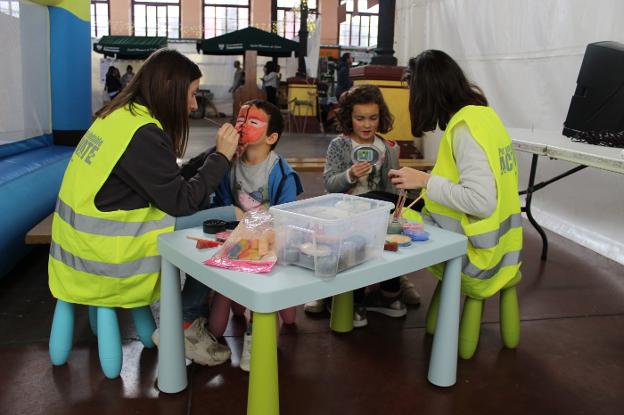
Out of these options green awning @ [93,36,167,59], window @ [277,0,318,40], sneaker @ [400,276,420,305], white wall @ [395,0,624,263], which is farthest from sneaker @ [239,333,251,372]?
window @ [277,0,318,40]

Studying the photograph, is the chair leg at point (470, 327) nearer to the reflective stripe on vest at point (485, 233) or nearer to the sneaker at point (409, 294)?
the reflective stripe on vest at point (485, 233)

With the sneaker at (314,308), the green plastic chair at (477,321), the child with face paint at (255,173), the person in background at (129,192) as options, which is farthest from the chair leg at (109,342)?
the green plastic chair at (477,321)

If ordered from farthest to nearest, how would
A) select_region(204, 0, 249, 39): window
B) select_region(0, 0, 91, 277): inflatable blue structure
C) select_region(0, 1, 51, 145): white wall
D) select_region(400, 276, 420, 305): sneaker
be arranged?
select_region(204, 0, 249, 39): window
select_region(0, 1, 51, 145): white wall
select_region(0, 0, 91, 277): inflatable blue structure
select_region(400, 276, 420, 305): sneaker

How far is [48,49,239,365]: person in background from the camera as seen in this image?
182 centimetres

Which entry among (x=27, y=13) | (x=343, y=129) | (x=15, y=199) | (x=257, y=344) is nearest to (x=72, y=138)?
(x=27, y=13)

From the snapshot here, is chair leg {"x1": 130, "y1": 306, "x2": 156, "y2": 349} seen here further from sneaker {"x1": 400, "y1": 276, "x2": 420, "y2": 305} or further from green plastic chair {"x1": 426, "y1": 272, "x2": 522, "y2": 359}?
sneaker {"x1": 400, "y1": 276, "x2": 420, "y2": 305}

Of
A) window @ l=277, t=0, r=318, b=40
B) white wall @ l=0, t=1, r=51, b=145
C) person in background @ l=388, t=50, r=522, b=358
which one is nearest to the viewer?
person in background @ l=388, t=50, r=522, b=358

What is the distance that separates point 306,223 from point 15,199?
206 centimetres

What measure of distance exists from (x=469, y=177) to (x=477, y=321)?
58 centimetres

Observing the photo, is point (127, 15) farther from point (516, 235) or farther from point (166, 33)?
A: point (516, 235)

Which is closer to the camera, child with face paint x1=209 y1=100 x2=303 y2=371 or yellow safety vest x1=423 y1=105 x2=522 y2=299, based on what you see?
yellow safety vest x1=423 y1=105 x2=522 y2=299

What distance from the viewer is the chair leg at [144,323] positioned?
2.16 metres

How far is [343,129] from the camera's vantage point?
9.17 feet

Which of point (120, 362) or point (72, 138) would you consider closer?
point (120, 362)
